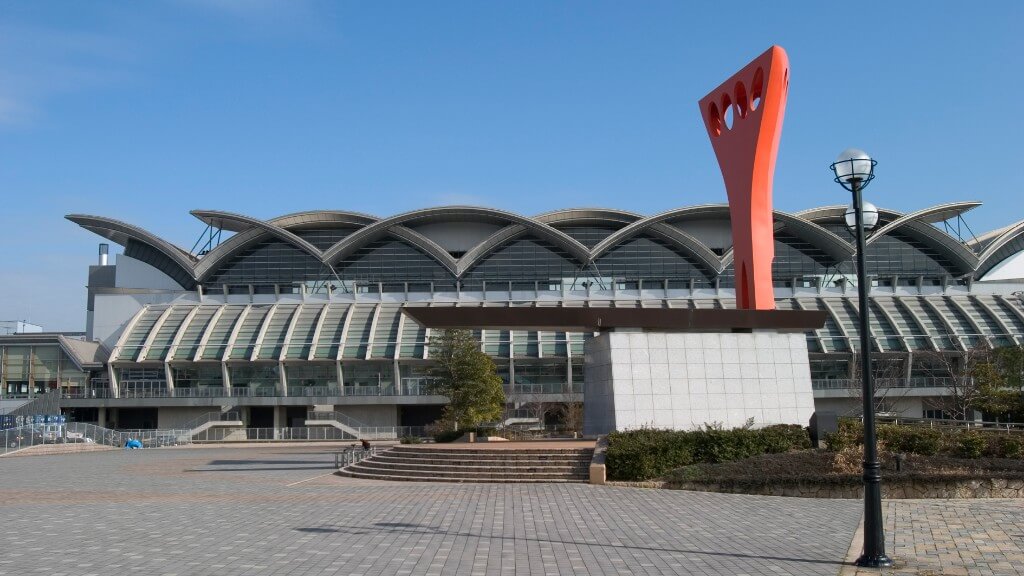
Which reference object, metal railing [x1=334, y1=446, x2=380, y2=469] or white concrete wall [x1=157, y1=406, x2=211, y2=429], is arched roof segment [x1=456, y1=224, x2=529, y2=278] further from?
metal railing [x1=334, y1=446, x2=380, y2=469]

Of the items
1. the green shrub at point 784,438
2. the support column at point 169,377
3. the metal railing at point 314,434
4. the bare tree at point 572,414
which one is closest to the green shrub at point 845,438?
the green shrub at point 784,438

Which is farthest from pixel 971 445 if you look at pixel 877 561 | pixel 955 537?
pixel 877 561

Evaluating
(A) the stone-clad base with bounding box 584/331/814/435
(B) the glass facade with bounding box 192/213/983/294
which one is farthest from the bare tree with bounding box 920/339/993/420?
(A) the stone-clad base with bounding box 584/331/814/435

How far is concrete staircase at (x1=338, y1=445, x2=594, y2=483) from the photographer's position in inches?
961

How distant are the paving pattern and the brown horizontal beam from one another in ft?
19.8

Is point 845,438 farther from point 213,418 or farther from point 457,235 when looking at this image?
point 457,235

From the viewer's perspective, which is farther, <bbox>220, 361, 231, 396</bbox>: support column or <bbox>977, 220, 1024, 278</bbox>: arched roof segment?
<bbox>977, 220, 1024, 278</bbox>: arched roof segment

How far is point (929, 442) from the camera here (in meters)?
23.4

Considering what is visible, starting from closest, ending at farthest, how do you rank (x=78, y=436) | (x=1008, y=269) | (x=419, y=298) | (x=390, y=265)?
(x=78, y=436) → (x=419, y=298) → (x=390, y=265) → (x=1008, y=269)

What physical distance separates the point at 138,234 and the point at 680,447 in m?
63.0

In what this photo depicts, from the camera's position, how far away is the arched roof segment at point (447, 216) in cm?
7350

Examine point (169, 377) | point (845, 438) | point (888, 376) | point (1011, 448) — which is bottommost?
point (1011, 448)

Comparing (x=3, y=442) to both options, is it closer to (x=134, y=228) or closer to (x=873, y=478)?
(x=134, y=228)

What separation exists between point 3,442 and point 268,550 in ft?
119
